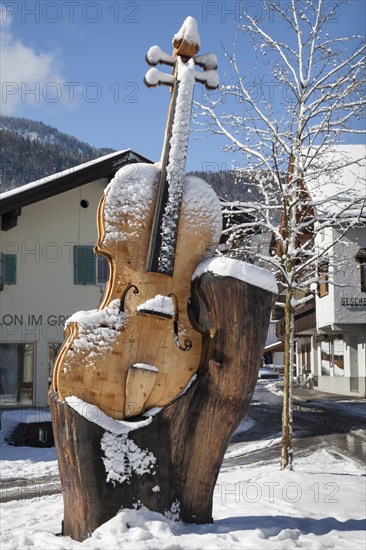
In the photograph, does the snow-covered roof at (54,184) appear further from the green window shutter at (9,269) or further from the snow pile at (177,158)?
the snow pile at (177,158)

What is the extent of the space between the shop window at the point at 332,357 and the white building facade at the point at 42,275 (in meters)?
13.1

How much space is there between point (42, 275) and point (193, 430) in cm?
1184

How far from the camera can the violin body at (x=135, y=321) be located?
4.60 m

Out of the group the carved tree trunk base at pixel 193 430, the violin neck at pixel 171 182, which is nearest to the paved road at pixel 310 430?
the carved tree trunk base at pixel 193 430

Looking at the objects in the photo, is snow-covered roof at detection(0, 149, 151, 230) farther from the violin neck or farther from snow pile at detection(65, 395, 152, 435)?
snow pile at detection(65, 395, 152, 435)

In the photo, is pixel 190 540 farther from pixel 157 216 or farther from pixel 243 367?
pixel 157 216

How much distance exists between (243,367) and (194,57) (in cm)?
260

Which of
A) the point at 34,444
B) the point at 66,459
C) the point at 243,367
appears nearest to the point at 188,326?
the point at 243,367

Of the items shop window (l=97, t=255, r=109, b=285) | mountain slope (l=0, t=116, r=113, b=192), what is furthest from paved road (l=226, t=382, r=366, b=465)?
mountain slope (l=0, t=116, r=113, b=192)

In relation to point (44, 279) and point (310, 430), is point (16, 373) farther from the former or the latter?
point (310, 430)

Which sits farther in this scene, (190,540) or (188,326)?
(188,326)

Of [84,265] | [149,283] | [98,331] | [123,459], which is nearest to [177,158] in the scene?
[149,283]

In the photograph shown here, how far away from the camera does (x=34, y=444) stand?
1197 cm

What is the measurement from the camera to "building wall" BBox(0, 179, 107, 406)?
614 inches
